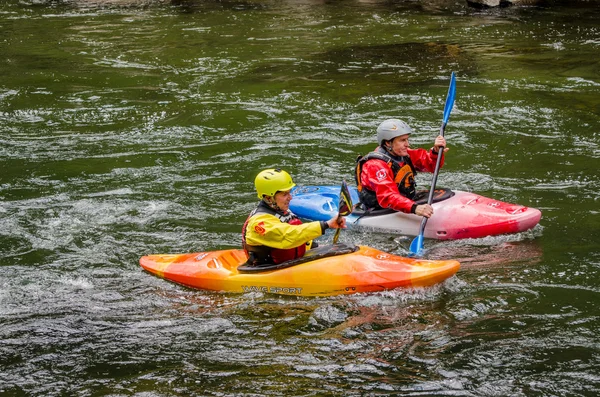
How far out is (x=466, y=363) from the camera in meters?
4.98

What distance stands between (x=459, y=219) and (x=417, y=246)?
0.59 metres

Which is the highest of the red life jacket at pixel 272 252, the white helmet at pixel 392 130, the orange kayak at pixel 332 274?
the white helmet at pixel 392 130

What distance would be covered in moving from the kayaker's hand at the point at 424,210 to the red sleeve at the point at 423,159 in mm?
718

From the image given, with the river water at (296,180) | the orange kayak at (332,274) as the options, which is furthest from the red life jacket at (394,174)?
the orange kayak at (332,274)

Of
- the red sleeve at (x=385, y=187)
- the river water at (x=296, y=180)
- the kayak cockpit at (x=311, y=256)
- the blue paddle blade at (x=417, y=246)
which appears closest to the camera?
the river water at (x=296, y=180)

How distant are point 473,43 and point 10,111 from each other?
8462 mm

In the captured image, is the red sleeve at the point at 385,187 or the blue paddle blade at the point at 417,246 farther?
the red sleeve at the point at 385,187

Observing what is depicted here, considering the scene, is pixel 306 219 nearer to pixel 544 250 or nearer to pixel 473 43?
pixel 544 250

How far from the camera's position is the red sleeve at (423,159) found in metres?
7.52

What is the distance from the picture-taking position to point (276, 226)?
586 cm

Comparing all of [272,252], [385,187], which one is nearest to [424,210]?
[385,187]

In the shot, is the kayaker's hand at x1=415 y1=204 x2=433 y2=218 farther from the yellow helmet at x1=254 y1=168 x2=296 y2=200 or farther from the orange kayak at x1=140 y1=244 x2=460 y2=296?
the yellow helmet at x1=254 y1=168 x2=296 y2=200

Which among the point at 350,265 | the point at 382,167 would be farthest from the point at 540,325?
the point at 382,167

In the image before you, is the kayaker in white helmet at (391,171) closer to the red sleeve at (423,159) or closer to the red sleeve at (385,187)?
the red sleeve at (385,187)
